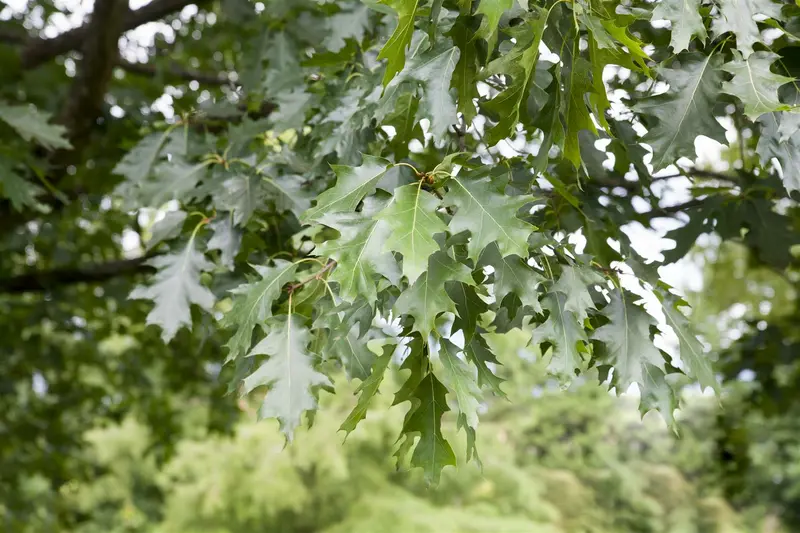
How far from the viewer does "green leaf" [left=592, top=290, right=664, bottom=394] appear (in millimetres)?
820

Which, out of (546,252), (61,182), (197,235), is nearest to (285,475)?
(61,182)

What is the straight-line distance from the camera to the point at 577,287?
0.76 m

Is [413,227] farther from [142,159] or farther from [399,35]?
[142,159]

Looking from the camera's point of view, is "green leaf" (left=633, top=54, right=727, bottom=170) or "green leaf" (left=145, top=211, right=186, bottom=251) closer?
"green leaf" (left=633, top=54, right=727, bottom=170)

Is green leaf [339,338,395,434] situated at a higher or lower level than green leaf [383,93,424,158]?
lower

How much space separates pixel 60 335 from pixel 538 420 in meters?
5.68

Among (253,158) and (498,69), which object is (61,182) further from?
(498,69)

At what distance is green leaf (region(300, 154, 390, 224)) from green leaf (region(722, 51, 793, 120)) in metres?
0.36

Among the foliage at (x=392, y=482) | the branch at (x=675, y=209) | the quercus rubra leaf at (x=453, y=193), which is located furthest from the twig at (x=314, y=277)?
the foliage at (x=392, y=482)

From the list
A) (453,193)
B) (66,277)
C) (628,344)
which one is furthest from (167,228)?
(66,277)

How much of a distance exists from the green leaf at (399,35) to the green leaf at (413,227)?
117 millimetres

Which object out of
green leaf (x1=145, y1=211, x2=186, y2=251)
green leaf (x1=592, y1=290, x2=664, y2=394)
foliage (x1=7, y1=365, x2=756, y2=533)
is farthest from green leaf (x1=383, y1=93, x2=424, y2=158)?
foliage (x1=7, y1=365, x2=756, y2=533)

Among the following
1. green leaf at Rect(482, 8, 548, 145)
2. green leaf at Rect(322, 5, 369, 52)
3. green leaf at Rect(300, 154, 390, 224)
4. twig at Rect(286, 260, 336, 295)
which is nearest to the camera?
green leaf at Rect(482, 8, 548, 145)

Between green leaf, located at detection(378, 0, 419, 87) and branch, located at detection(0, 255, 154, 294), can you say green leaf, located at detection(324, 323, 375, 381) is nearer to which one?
green leaf, located at detection(378, 0, 419, 87)
